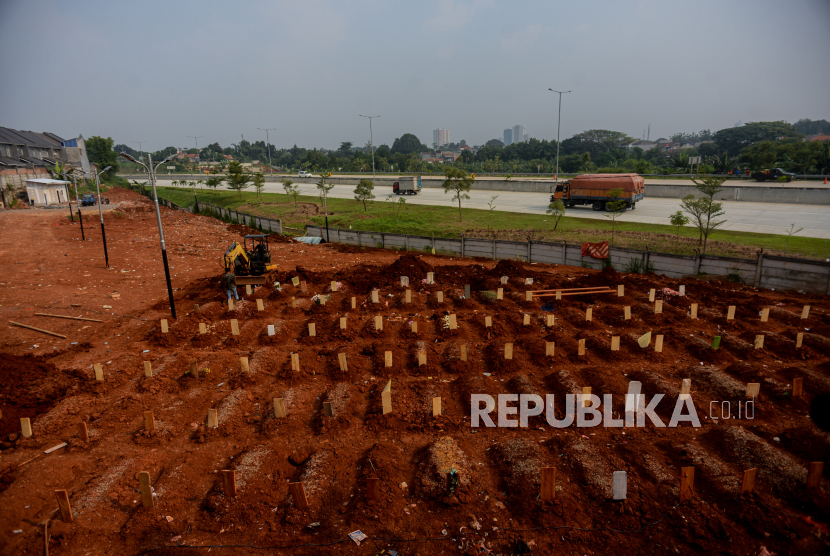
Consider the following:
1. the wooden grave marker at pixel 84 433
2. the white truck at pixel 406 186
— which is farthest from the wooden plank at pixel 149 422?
the white truck at pixel 406 186

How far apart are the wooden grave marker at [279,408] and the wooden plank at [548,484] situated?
534cm

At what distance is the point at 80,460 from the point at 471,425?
7.52 meters

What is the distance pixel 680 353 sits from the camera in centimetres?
1171

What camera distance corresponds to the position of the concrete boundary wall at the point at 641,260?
1617 cm

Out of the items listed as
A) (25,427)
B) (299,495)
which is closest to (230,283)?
(25,427)

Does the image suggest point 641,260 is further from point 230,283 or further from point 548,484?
point 230,283

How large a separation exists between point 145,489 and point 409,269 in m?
13.2

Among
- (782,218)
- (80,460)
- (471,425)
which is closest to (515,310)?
(471,425)

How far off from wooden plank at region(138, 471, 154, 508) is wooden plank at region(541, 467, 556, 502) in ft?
19.5

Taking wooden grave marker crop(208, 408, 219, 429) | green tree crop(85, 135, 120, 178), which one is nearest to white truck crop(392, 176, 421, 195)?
wooden grave marker crop(208, 408, 219, 429)

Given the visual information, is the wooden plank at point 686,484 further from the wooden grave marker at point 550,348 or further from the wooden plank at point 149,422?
the wooden plank at point 149,422

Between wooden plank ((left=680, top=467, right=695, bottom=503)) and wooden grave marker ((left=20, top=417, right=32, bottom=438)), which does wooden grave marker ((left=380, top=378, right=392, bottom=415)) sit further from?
wooden grave marker ((left=20, top=417, right=32, bottom=438))

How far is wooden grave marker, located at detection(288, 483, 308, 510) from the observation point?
22.1 ft

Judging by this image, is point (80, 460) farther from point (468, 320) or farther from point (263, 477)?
point (468, 320)
